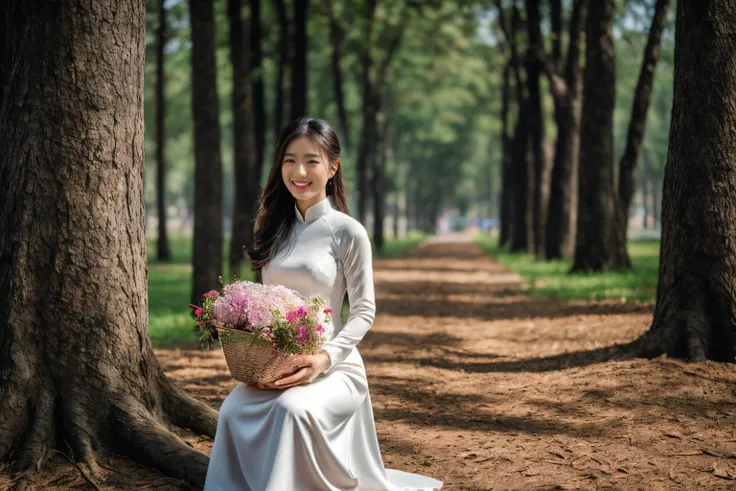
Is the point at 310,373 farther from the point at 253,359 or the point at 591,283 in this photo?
the point at 591,283

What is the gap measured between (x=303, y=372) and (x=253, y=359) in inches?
9.7

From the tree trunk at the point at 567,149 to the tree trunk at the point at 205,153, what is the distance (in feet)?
35.2

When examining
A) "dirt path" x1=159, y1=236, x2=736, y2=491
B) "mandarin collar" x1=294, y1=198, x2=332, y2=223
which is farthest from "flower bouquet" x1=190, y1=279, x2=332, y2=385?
"dirt path" x1=159, y1=236, x2=736, y2=491

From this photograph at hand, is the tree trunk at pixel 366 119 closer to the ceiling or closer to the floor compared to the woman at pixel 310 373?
closer to the ceiling

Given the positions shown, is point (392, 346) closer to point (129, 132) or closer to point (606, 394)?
point (606, 394)

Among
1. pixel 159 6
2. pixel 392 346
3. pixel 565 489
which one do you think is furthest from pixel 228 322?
pixel 159 6

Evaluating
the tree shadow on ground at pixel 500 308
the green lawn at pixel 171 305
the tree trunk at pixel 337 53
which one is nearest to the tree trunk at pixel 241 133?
the green lawn at pixel 171 305

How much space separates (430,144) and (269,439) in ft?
156

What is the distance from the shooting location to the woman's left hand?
3807mm

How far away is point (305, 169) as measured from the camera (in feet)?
13.8

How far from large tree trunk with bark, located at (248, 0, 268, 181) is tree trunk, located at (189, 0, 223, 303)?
553cm

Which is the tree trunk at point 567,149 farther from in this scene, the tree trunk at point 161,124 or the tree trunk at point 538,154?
the tree trunk at point 161,124

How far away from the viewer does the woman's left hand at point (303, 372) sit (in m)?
3.81

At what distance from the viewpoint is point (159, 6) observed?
79.2ft
